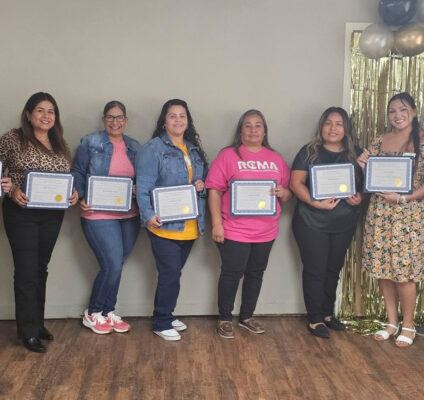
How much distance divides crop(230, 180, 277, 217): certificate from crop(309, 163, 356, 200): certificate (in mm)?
256

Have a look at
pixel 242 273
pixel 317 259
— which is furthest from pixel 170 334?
pixel 317 259

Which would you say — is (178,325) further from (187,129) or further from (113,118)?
(113,118)

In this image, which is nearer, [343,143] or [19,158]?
[19,158]

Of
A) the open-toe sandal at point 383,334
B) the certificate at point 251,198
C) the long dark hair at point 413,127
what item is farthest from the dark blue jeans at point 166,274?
the long dark hair at point 413,127

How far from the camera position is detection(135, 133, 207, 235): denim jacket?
3.14 meters

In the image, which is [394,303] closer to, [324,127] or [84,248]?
[324,127]

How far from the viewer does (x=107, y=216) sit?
3297 millimetres

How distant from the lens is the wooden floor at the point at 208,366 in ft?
8.43

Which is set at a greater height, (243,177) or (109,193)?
(243,177)

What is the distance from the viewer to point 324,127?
3.38 meters

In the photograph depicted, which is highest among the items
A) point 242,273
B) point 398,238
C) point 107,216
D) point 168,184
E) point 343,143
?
point 343,143

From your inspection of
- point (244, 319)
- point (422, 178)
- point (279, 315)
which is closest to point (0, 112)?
point (244, 319)

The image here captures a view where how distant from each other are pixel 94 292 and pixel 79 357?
533 millimetres

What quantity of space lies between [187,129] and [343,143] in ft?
3.36
